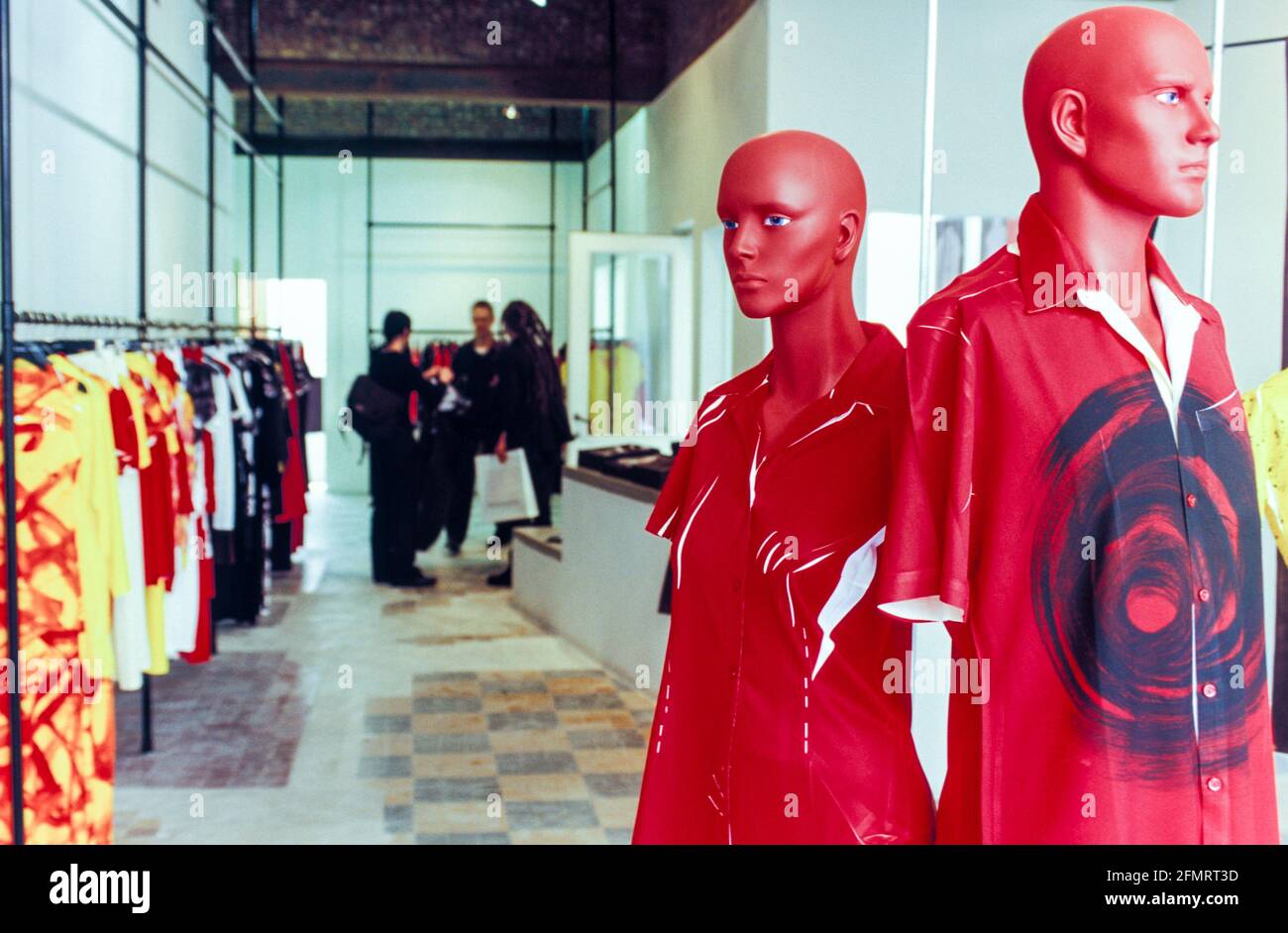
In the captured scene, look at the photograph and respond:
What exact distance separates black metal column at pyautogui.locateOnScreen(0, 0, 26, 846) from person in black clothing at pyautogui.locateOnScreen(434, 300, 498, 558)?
5.02 m

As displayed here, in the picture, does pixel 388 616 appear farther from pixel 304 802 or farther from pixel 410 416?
pixel 304 802

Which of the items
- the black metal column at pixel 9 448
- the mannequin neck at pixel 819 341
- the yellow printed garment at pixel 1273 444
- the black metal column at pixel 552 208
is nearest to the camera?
the mannequin neck at pixel 819 341

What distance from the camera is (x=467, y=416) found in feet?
26.2

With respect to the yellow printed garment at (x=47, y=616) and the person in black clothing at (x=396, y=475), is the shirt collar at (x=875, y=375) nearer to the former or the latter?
the yellow printed garment at (x=47, y=616)

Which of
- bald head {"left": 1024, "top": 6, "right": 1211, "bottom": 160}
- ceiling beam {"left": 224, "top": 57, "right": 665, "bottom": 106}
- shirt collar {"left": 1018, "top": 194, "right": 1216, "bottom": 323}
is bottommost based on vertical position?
shirt collar {"left": 1018, "top": 194, "right": 1216, "bottom": 323}

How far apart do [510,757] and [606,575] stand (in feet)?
4.44

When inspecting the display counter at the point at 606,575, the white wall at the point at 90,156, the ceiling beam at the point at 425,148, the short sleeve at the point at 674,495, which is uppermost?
the ceiling beam at the point at 425,148

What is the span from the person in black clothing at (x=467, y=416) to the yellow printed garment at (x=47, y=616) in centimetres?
485

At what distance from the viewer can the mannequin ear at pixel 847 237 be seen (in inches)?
64.7

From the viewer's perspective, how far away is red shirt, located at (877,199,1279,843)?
4.46 ft

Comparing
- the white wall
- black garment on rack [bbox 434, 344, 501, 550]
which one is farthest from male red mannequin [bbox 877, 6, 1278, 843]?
black garment on rack [bbox 434, 344, 501, 550]

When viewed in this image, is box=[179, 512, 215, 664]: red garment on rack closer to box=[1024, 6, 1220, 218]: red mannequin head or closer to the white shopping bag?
the white shopping bag

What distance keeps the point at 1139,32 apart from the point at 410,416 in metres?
6.25

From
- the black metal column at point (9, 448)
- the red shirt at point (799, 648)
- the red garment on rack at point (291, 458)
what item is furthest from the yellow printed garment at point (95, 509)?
the red garment on rack at point (291, 458)
